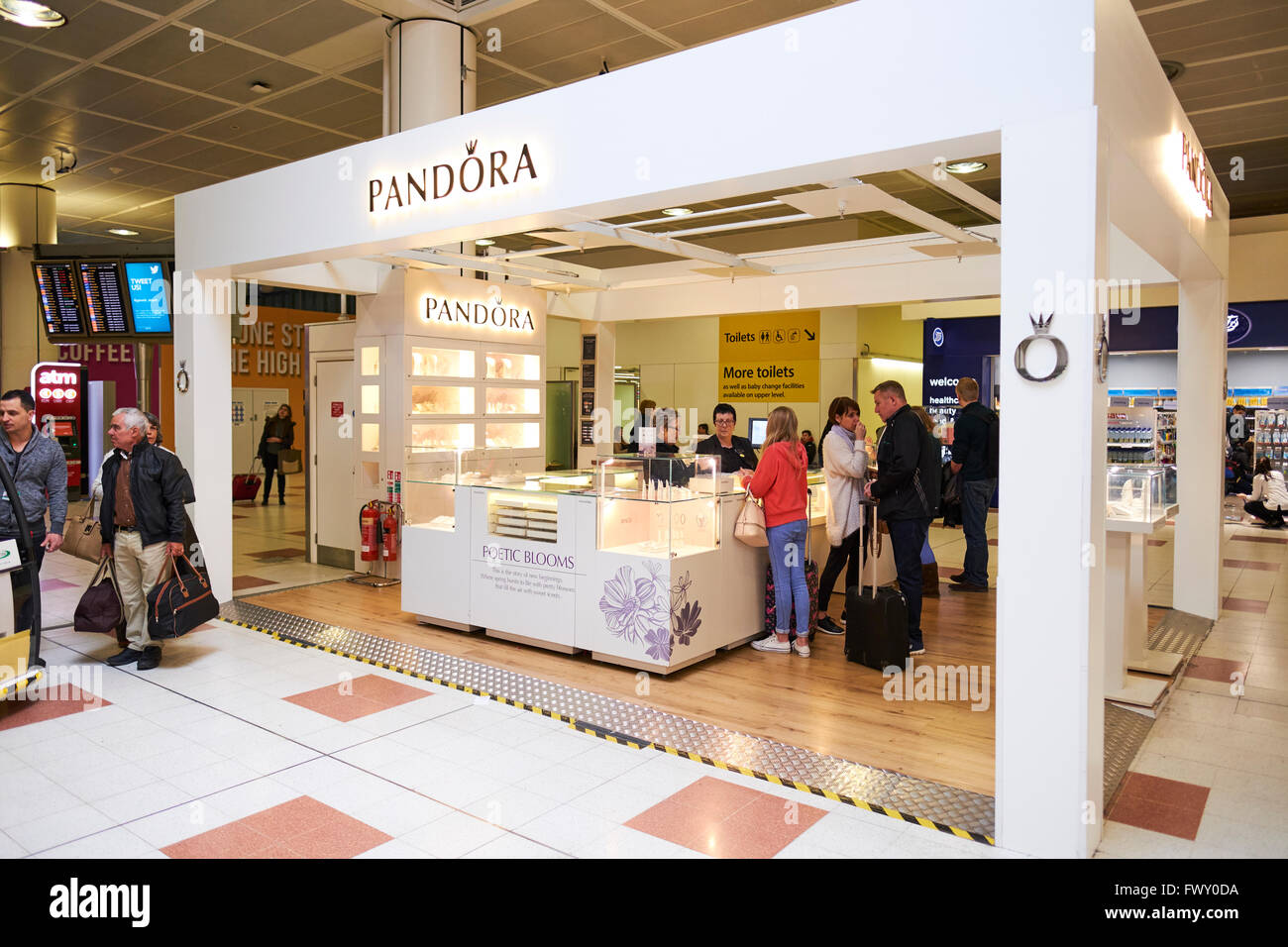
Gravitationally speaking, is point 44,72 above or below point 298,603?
above

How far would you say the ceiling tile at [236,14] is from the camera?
6887mm

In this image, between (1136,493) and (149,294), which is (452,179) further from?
(149,294)

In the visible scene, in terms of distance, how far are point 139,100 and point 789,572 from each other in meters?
8.30

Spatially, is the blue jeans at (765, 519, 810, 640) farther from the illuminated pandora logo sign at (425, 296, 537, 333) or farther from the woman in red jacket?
the illuminated pandora logo sign at (425, 296, 537, 333)

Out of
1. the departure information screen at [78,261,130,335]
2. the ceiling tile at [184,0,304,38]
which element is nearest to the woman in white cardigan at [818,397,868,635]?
the ceiling tile at [184,0,304,38]

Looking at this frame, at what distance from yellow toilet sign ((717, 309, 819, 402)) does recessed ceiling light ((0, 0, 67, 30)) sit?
9.36 m

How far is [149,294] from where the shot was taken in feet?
29.0

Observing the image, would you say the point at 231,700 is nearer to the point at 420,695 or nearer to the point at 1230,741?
the point at 420,695

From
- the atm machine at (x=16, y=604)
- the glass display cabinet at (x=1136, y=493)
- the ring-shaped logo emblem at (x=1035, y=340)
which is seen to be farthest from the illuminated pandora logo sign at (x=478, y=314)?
the ring-shaped logo emblem at (x=1035, y=340)

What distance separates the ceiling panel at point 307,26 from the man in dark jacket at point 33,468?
12.5 feet

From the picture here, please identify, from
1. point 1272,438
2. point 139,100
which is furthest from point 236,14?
point 1272,438
